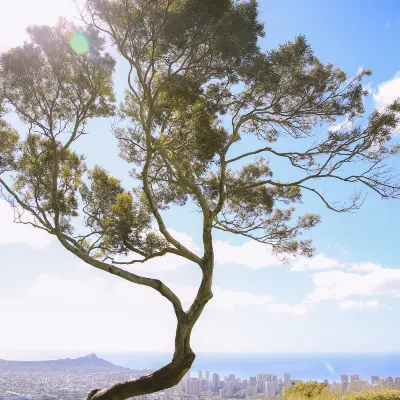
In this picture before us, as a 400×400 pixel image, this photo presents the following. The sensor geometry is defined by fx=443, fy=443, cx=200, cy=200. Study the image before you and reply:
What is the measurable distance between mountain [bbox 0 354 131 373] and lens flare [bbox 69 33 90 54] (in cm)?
2804

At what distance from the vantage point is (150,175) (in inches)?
323

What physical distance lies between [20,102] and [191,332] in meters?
4.86

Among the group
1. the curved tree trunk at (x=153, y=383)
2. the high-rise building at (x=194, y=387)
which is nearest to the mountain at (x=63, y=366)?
the high-rise building at (x=194, y=387)

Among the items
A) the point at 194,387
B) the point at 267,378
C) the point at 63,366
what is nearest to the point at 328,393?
the point at 194,387

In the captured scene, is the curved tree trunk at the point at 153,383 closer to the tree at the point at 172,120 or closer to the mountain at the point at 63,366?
the tree at the point at 172,120

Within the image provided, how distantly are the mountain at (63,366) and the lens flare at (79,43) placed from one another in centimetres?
2804

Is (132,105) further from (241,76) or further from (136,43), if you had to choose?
(241,76)

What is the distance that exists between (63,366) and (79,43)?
3101cm

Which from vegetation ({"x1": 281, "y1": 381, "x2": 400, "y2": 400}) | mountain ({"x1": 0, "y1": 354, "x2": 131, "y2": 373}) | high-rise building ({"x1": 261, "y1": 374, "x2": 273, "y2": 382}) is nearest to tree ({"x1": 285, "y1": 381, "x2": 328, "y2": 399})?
vegetation ({"x1": 281, "y1": 381, "x2": 400, "y2": 400})

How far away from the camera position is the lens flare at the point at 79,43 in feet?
21.9

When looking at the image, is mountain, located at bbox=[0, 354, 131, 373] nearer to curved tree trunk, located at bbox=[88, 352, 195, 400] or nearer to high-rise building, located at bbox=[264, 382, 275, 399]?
high-rise building, located at bbox=[264, 382, 275, 399]

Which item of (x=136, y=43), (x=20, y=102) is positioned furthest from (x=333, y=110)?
(x=20, y=102)

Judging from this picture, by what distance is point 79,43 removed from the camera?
266 inches

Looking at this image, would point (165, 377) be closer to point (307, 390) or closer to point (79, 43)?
point (307, 390)
